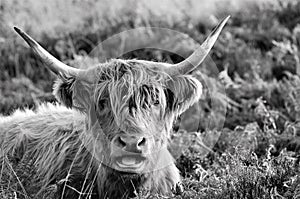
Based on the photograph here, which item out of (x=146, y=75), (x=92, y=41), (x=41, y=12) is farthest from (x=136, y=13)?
(x=146, y=75)

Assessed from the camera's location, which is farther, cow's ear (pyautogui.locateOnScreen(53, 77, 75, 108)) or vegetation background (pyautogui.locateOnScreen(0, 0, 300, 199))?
cow's ear (pyautogui.locateOnScreen(53, 77, 75, 108))

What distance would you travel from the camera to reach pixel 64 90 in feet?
16.6

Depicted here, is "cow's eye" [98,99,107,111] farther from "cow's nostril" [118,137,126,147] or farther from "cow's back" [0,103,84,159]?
"cow's back" [0,103,84,159]

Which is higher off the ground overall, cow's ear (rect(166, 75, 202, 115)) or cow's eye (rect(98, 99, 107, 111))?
cow's ear (rect(166, 75, 202, 115))

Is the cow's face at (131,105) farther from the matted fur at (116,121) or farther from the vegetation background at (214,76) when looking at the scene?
the vegetation background at (214,76)

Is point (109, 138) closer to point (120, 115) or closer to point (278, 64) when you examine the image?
point (120, 115)

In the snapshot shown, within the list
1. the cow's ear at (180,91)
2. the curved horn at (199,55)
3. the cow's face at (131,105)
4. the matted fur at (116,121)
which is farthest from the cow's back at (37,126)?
the curved horn at (199,55)

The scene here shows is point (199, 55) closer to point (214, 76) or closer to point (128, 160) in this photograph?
point (128, 160)

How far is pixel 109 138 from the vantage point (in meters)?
4.73

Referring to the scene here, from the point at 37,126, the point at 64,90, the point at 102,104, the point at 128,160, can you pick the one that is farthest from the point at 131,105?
the point at 37,126

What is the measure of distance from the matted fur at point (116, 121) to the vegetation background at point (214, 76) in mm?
282

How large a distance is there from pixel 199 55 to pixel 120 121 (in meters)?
0.80

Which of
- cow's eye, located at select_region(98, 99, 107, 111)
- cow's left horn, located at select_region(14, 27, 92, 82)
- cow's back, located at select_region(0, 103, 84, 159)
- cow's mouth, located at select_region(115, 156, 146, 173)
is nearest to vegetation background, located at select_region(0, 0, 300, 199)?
cow's mouth, located at select_region(115, 156, 146, 173)

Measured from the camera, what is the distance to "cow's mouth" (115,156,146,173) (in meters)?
4.57
